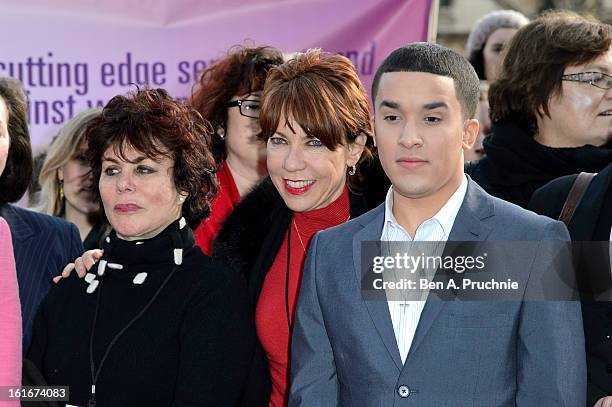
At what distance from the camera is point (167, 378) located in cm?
349

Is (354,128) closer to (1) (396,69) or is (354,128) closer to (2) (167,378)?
(1) (396,69)

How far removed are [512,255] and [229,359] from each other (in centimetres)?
107

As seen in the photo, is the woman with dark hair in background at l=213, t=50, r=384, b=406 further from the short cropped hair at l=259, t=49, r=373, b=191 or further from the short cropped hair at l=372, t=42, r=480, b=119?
the short cropped hair at l=372, t=42, r=480, b=119

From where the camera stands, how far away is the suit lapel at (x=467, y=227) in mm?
3006

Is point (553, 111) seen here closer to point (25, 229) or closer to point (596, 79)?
point (596, 79)

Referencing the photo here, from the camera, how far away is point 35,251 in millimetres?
4176

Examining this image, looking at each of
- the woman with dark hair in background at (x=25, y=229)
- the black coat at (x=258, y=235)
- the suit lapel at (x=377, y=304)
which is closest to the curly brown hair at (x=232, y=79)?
the black coat at (x=258, y=235)

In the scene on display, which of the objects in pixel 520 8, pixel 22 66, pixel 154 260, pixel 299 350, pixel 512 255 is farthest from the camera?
pixel 520 8

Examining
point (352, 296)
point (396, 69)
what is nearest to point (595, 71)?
point (396, 69)

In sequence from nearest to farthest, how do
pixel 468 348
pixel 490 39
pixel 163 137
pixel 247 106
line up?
1. pixel 468 348
2. pixel 163 137
3. pixel 247 106
4. pixel 490 39

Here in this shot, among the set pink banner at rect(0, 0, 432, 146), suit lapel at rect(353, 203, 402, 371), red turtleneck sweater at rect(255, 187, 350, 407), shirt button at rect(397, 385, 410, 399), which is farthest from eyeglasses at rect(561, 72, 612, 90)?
shirt button at rect(397, 385, 410, 399)

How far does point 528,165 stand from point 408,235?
50.6 inches

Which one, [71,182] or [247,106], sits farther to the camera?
[71,182]

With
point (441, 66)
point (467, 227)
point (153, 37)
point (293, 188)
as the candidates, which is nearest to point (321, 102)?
point (293, 188)
